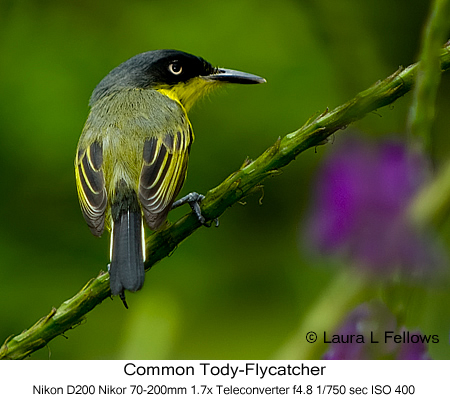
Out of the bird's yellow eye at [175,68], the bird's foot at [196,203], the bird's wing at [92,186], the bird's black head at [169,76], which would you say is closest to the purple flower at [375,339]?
the bird's foot at [196,203]

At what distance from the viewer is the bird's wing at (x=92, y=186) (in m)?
1.49

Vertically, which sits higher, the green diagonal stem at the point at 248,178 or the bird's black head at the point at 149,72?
the bird's black head at the point at 149,72

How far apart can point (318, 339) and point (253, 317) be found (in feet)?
4.58

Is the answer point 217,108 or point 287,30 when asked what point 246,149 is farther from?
point 287,30

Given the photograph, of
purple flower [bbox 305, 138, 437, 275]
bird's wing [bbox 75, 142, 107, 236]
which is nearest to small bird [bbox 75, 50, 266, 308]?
bird's wing [bbox 75, 142, 107, 236]

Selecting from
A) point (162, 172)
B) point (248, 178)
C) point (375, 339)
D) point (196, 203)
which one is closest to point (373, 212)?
point (375, 339)

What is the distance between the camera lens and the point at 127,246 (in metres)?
1.32

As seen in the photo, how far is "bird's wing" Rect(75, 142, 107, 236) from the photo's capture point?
1.49m

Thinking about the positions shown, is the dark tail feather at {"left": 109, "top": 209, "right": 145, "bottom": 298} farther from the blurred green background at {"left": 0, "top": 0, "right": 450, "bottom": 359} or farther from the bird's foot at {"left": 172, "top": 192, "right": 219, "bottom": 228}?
the blurred green background at {"left": 0, "top": 0, "right": 450, "bottom": 359}

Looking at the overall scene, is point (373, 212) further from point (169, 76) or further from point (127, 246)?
point (169, 76)

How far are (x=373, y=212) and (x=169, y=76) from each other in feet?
5.61

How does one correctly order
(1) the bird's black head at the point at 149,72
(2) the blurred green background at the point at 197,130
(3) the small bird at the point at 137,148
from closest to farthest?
(3) the small bird at the point at 137,148
(2) the blurred green background at the point at 197,130
(1) the bird's black head at the point at 149,72

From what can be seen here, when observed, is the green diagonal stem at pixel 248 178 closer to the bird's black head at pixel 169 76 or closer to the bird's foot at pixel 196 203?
the bird's foot at pixel 196 203

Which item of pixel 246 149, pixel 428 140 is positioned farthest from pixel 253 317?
pixel 428 140
